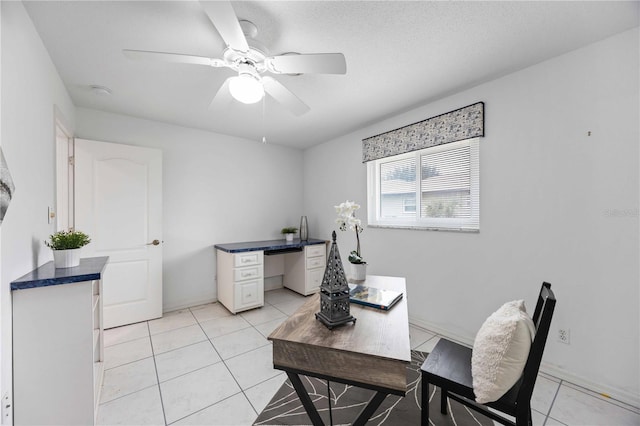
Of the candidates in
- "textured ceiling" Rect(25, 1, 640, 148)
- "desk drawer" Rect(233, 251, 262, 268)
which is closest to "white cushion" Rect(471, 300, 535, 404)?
"textured ceiling" Rect(25, 1, 640, 148)

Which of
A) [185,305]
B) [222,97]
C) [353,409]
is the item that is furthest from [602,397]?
[185,305]

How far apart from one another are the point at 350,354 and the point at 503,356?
73 cm

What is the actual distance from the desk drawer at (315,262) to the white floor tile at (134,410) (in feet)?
7.89

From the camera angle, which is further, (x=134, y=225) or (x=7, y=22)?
(x=134, y=225)

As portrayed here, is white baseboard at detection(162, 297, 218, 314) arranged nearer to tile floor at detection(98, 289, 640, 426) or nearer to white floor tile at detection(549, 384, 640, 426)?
tile floor at detection(98, 289, 640, 426)

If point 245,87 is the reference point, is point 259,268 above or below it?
below

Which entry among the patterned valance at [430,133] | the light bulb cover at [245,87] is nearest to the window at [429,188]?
the patterned valance at [430,133]

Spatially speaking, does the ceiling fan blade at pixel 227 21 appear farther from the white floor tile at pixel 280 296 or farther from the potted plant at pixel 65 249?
the white floor tile at pixel 280 296

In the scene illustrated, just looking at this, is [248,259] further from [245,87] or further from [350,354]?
[350,354]

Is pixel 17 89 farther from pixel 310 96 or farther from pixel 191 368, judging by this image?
pixel 191 368

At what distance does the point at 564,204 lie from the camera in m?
1.94

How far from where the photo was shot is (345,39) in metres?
1.74

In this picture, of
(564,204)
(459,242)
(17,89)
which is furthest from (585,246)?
(17,89)

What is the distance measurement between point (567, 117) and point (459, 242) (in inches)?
50.0
